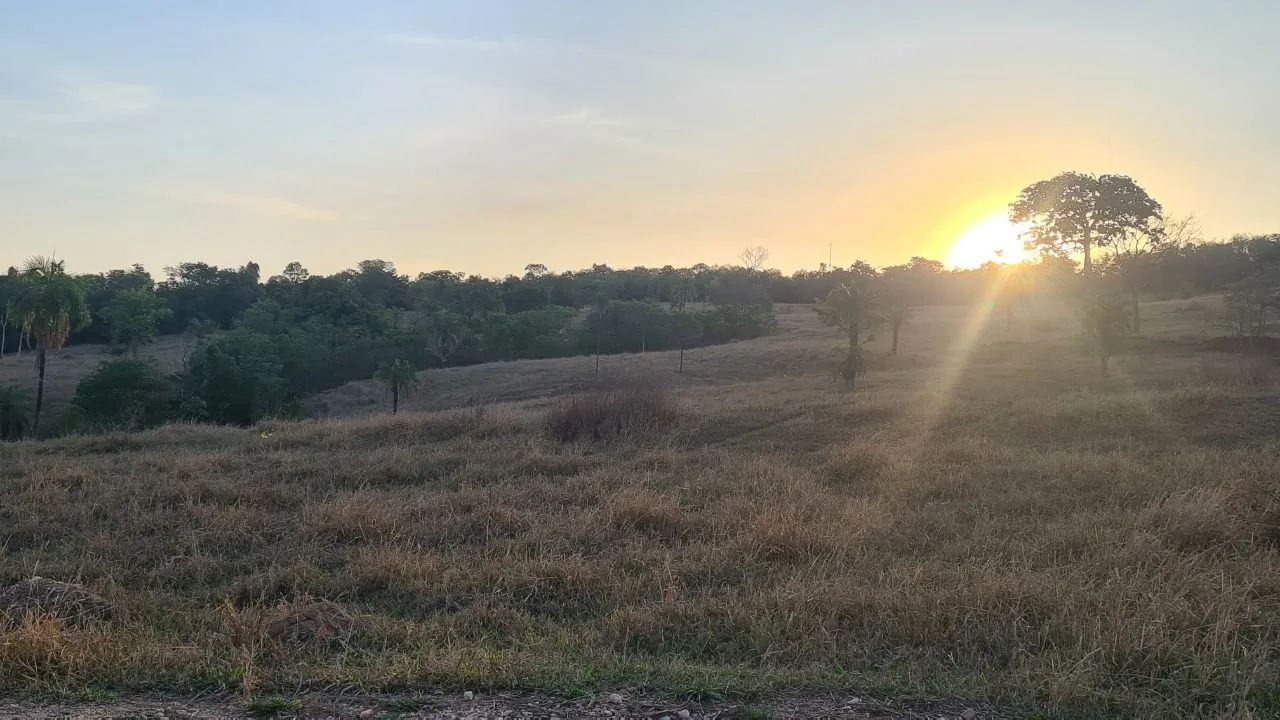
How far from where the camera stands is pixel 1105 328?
29.5 metres

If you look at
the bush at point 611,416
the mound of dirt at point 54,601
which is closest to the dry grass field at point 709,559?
the mound of dirt at point 54,601

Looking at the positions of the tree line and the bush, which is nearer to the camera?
the bush

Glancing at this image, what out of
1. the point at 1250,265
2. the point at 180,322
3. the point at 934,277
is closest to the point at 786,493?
the point at 1250,265

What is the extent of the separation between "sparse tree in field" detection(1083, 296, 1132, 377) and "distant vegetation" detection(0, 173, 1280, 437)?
76 millimetres

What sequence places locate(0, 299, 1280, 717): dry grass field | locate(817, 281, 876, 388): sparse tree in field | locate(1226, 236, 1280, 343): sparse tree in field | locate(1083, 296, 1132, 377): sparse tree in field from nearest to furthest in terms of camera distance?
locate(0, 299, 1280, 717): dry grass field
locate(1083, 296, 1132, 377): sparse tree in field
locate(1226, 236, 1280, 343): sparse tree in field
locate(817, 281, 876, 388): sparse tree in field

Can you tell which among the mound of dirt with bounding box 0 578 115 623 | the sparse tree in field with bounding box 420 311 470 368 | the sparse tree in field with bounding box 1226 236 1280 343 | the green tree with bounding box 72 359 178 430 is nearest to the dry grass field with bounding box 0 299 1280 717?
the mound of dirt with bounding box 0 578 115 623

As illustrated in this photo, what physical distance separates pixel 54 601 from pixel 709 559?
4805 mm

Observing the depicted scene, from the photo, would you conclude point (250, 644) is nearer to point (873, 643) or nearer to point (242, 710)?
point (242, 710)

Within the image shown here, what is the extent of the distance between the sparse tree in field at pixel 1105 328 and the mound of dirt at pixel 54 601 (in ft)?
107

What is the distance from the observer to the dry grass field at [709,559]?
13.6 feet

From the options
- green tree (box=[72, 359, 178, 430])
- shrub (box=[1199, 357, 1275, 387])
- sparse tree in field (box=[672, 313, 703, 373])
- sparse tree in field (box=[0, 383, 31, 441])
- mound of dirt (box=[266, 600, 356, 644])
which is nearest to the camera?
mound of dirt (box=[266, 600, 356, 644])

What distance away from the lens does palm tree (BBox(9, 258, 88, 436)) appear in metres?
29.3

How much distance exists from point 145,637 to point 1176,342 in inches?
1636

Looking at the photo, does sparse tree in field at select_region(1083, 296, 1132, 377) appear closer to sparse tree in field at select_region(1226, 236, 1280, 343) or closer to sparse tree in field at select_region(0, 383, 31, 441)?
sparse tree in field at select_region(1226, 236, 1280, 343)
